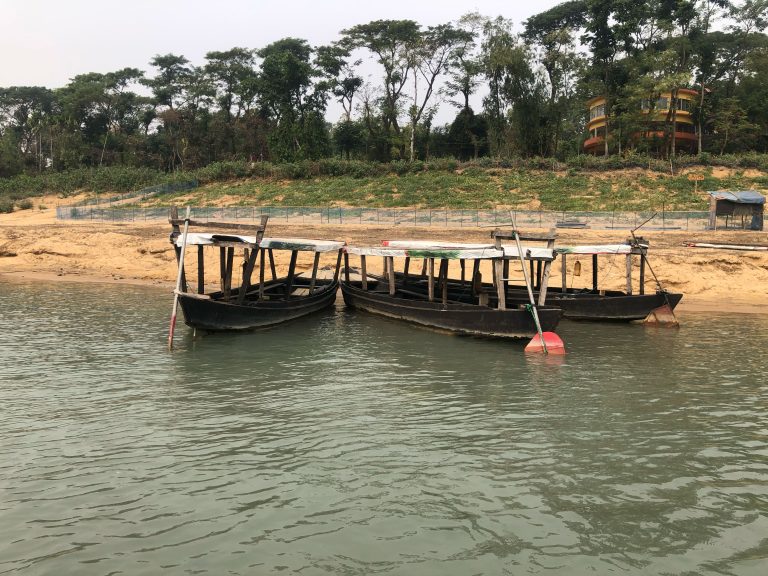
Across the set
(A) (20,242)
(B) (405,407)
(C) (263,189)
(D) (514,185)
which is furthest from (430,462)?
(C) (263,189)

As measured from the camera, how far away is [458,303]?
1989 centimetres

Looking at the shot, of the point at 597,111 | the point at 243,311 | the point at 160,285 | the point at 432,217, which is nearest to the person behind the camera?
the point at 243,311

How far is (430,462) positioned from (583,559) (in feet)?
9.12

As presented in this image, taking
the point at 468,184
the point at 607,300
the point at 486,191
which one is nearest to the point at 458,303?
the point at 607,300

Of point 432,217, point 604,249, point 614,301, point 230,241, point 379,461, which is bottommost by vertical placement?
point 379,461

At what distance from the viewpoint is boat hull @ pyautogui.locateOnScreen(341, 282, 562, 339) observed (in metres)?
16.8

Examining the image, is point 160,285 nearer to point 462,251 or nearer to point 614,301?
point 462,251

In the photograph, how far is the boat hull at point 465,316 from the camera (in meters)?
16.8

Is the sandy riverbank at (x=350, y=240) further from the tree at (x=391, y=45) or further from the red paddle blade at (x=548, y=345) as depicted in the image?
the tree at (x=391, y=45)

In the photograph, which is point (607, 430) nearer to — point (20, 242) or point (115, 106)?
point (20, 242)

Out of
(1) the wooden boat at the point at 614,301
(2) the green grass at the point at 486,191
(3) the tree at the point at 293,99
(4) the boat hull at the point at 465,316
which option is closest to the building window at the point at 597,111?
(2) the green grass at the point at 486,191

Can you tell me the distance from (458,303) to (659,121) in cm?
4475

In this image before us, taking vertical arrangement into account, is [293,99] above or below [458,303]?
above

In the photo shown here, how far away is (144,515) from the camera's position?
7.32 m
